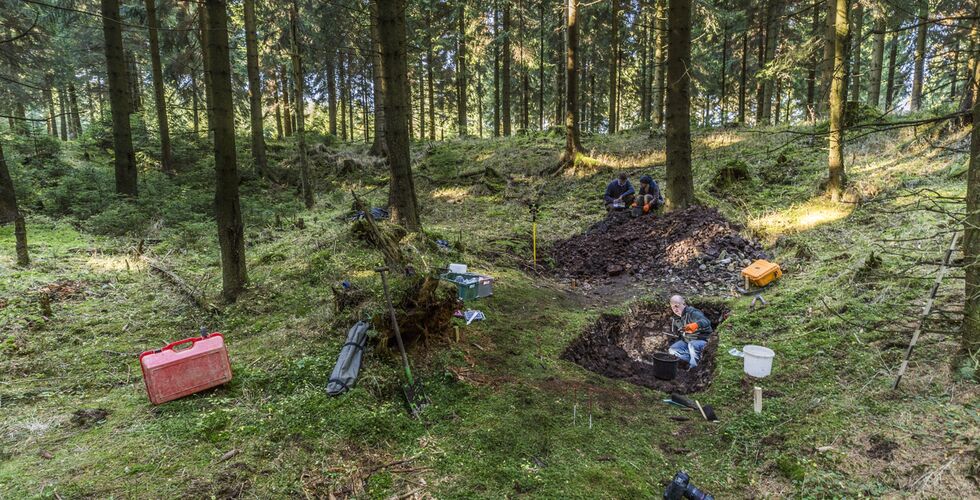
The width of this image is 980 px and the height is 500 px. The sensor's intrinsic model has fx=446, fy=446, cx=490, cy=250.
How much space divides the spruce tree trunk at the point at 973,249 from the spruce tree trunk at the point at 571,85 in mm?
10722

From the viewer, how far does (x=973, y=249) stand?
3.21 metres

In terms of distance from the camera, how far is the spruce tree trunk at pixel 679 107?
902 cm

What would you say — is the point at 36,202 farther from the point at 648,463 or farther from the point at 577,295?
the point at 648,463

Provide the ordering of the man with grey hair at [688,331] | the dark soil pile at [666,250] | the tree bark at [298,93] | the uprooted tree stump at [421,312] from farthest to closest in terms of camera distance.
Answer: the tree bark at [298,93] → the dark soil pile at [666,250] → the man with grey hair at [688,331] → the uprooted tree stump at [421,312]

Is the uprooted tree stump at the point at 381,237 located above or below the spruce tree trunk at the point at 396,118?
below

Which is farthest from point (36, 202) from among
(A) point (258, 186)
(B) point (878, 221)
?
(B) point (878, 221)

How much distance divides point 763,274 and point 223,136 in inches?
291

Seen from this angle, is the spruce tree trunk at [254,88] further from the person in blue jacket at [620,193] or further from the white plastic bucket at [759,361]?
the white plastic bucket at [759,361]

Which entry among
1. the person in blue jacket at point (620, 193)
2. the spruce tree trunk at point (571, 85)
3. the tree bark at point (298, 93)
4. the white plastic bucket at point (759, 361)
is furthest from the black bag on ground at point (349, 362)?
the spruce tree trunk at point (571, 85)

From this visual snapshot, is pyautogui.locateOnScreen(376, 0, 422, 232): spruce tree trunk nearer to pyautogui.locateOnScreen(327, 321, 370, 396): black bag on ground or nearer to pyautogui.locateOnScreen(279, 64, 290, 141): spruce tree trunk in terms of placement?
pyautogui.locateOnScreen(327, 321, 370, 396): black bag on ground

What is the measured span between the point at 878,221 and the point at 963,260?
15.8ft

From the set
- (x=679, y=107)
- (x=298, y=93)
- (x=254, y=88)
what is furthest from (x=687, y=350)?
(x=254, y=88)

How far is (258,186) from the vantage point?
47.9ft

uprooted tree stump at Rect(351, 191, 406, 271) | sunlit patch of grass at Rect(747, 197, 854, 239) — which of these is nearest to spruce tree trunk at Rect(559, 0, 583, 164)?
sunlit patch of grass at Rect(747, 197, 854, 239)
